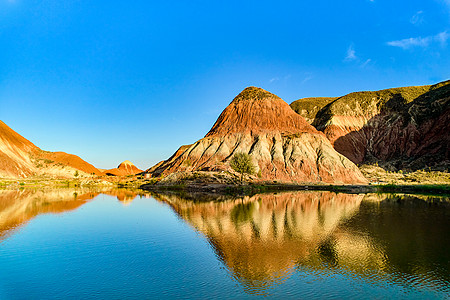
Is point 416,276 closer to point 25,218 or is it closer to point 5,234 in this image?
point 5,234

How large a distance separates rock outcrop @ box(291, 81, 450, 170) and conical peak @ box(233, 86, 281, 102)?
112ft

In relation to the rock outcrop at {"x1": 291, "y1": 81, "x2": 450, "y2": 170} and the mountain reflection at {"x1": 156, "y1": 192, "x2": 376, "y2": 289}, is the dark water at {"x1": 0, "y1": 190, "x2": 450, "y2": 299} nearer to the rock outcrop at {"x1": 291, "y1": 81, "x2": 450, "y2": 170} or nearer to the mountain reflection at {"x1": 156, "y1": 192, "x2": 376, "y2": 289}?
the mountain reflection at {"x1": 156, "y1": 192, "x2": 376, "y2": 289}

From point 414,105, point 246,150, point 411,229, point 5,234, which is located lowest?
point 411,229

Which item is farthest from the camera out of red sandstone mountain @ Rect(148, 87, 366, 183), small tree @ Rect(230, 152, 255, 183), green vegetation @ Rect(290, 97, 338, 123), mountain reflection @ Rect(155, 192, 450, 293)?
green vegetation @ Rect(290, 97, 338, 123)

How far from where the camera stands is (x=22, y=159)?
11931 centimetres

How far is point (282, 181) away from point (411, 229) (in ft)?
205

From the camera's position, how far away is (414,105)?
12769 centimetres

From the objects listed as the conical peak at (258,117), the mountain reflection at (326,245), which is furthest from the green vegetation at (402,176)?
the mountain reflection at (326,245)

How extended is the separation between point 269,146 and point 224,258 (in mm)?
89568

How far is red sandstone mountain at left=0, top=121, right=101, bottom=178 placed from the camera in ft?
347

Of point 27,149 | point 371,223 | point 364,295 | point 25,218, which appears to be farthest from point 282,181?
point 27,149

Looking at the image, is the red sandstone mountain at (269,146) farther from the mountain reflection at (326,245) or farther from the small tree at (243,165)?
the mountain reflection at (326,245)

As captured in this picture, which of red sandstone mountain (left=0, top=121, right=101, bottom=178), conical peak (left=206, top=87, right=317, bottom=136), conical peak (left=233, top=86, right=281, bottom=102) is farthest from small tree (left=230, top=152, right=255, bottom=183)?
red sandstone mountain (left=0, top=121, right=101, bottom=178)

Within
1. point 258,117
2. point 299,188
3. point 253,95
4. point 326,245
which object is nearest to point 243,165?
point 299,188
